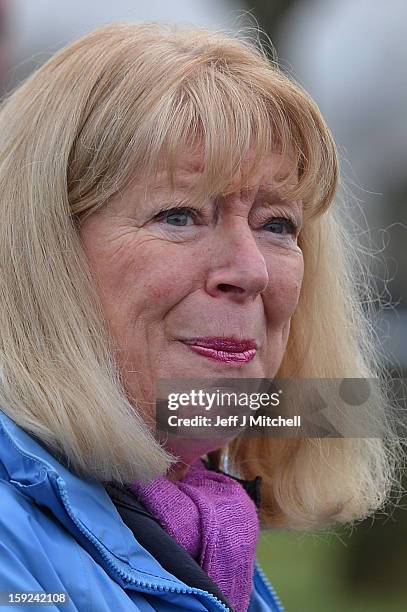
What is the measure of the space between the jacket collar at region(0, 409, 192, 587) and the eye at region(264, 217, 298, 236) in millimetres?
596

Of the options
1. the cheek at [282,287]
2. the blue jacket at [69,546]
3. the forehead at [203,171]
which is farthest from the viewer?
the cheek at [282,287]

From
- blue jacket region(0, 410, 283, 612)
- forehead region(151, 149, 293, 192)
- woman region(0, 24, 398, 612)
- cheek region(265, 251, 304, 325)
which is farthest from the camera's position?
cheek region(265, 251, 304, 325)

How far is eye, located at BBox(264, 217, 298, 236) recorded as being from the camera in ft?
5.88

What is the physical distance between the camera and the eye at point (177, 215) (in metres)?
1.66

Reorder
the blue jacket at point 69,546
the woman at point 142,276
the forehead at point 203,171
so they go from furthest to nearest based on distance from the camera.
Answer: the forehead at point 203,171
the woman at point 142,276
the blue jacket at point 69,546

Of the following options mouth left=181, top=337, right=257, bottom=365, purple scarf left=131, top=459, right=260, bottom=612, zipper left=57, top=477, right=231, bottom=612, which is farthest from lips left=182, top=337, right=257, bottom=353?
zipper left=57, top=477, right=231, bottom=612

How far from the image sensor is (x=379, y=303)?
235 centimetres

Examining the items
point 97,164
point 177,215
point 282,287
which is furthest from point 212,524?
point 97,164

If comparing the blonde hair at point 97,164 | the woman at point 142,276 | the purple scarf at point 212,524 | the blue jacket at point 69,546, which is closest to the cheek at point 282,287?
the woman at point 142,276

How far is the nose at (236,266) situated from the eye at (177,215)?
2.4 inches

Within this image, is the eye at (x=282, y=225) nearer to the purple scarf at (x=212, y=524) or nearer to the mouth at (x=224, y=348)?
the mouth at (x=224, y=348)

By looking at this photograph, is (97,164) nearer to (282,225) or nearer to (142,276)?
(142,276)

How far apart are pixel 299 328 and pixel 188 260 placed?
1.70ft

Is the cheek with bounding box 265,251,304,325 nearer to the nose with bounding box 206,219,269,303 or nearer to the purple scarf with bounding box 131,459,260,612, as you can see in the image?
the nose with bounding box 206,219,269,303
